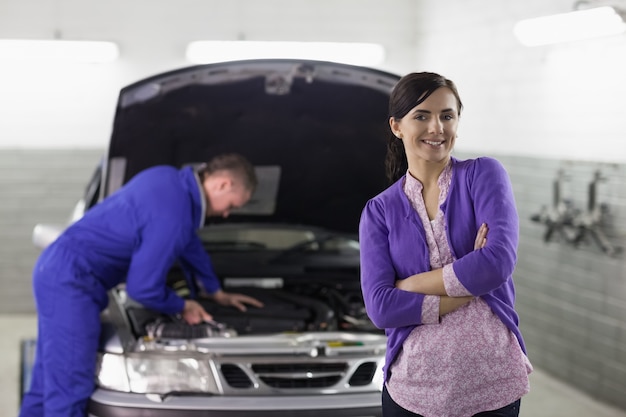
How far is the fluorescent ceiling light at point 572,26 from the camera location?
5.08 metres

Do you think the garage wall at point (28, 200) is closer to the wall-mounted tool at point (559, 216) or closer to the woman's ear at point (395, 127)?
the wall-mounted tool at point (559, 216)

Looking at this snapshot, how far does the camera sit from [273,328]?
3873 millimetres

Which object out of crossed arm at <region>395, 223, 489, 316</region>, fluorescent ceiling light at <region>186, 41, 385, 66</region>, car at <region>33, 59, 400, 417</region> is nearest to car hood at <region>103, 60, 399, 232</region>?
car at <region>33, 59, 400, 417</region>

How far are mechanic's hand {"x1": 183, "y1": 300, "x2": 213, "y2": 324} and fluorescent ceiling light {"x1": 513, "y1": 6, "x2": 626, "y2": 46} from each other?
8.92 feet

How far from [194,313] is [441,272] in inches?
79.1

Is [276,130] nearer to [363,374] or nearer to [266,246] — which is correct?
[266,246]

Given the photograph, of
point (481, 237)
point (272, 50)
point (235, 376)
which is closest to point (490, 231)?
point (481, 237)

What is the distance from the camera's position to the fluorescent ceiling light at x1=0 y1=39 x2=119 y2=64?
8164mm

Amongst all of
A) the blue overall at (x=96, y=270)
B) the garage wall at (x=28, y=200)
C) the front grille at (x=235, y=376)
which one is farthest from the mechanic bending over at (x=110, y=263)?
the garage wall at (x=28, y=200)

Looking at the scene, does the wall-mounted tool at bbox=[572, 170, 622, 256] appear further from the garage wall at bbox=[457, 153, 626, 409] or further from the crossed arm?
the crossed arm

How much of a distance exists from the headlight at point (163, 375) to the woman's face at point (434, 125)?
166 centimetres

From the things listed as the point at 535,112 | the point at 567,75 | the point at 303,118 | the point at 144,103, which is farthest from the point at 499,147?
the point at 144,103

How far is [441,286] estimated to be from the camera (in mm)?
2078

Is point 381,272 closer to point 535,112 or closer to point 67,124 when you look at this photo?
point 535,112
